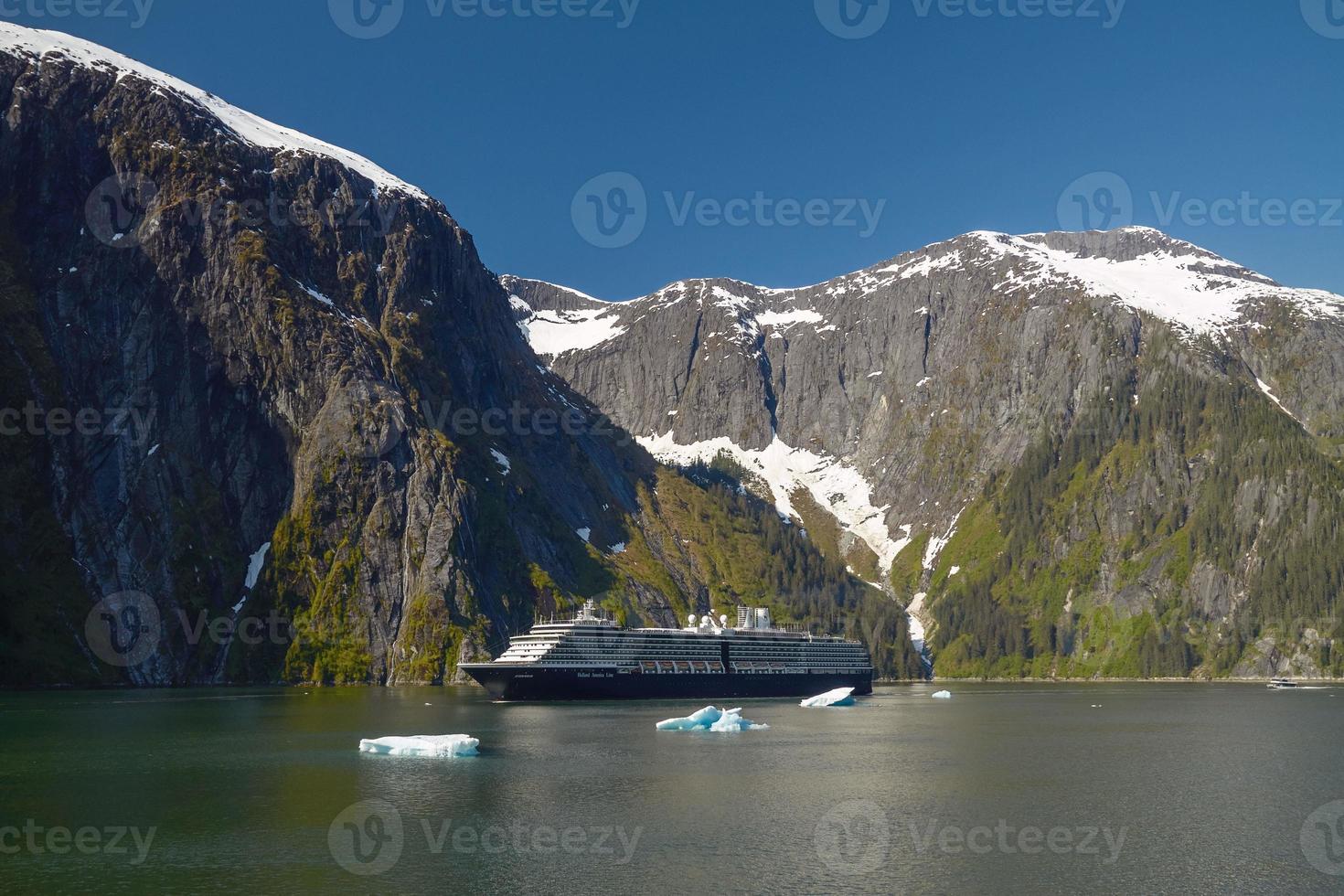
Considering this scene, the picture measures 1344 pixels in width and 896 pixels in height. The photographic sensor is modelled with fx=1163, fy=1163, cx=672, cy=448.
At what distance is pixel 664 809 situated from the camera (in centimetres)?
6088

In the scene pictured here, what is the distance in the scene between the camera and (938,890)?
44719mm

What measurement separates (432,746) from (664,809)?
2614cm

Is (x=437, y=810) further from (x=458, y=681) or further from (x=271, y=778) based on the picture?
(x=458, y=681)

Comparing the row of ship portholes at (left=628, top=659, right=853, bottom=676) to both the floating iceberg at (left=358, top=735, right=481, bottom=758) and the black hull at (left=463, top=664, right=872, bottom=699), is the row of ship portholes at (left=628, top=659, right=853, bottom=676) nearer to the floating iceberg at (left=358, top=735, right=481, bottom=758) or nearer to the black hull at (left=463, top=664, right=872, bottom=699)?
the black hull at (left=463, top=664, right=872, bottom=699)

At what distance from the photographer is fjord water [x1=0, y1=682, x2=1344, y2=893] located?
4681cm

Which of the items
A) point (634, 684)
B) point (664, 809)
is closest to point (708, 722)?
point (664, 809)

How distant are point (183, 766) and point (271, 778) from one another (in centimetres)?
927

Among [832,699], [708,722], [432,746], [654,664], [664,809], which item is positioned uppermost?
[664,809]

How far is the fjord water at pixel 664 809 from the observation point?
1843 inches

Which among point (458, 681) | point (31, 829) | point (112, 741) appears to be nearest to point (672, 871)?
point (31, 829)

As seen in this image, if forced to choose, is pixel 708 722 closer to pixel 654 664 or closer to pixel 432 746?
pixel 432 746

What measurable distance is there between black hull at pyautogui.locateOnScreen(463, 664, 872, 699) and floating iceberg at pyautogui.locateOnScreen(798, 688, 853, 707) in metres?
20.4

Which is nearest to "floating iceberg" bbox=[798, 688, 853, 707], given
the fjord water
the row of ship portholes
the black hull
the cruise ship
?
the black hull

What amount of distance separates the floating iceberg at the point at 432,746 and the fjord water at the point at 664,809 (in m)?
1.16
